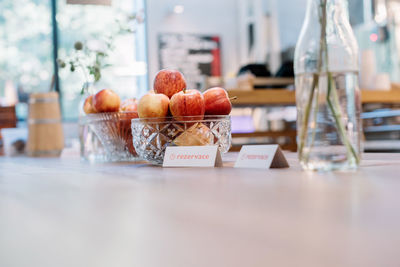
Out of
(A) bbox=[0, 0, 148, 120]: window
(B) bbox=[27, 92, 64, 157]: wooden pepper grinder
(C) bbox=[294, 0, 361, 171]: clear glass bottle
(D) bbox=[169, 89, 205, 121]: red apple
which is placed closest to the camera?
(C) bbox=[294, 0, 361, 171]: clear glass bottle

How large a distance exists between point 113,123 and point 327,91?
53cm

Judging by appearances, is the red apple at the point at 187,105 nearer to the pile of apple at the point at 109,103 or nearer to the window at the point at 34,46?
the pile of apple at the point at 109,103

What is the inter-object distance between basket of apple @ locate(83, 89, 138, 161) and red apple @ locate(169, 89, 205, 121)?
0.67 feet

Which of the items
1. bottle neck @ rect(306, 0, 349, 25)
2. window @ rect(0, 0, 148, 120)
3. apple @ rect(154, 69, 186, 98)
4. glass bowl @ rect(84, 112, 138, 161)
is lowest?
glass bowl @ rect(84, 112, 138, 161)

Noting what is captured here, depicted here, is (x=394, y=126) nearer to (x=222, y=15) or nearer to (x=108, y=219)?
(x=108, y=219)

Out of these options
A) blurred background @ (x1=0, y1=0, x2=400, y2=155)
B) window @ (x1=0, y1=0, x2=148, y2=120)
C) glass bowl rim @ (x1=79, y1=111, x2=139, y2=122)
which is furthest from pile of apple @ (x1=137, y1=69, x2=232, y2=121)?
window @ (x1=0, y1=0, x2=148, y2=120)

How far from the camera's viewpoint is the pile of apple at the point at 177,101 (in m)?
0.78

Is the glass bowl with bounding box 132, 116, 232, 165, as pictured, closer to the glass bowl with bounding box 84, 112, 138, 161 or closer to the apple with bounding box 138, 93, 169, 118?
the apple with bounding box 138, 93, 169, 118

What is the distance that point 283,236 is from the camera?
217 mm

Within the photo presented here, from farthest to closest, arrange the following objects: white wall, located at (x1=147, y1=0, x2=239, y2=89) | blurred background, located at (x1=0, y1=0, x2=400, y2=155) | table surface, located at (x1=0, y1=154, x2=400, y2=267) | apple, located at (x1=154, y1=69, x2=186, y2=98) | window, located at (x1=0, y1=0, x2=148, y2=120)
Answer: white wall, located at (x1=147, y1=0, x2=239, y2=89) < window, located at (x1=0, y1=0, x2=148, y2=120) < blurred background, located at (x1=0, y1=0, x2=400, y2=155) < apple, located at (x1=154, y1=69, x2=186, y2=98) < table surface, located at (x1=0, y1=154, x2=400, y2=267)

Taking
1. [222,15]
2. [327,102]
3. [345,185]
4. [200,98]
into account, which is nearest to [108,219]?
[345,185]

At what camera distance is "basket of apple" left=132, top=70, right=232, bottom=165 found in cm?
78

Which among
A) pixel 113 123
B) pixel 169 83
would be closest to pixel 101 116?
pixel 113 123

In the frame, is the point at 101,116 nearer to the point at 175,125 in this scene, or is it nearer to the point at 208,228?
the point at 175,125
